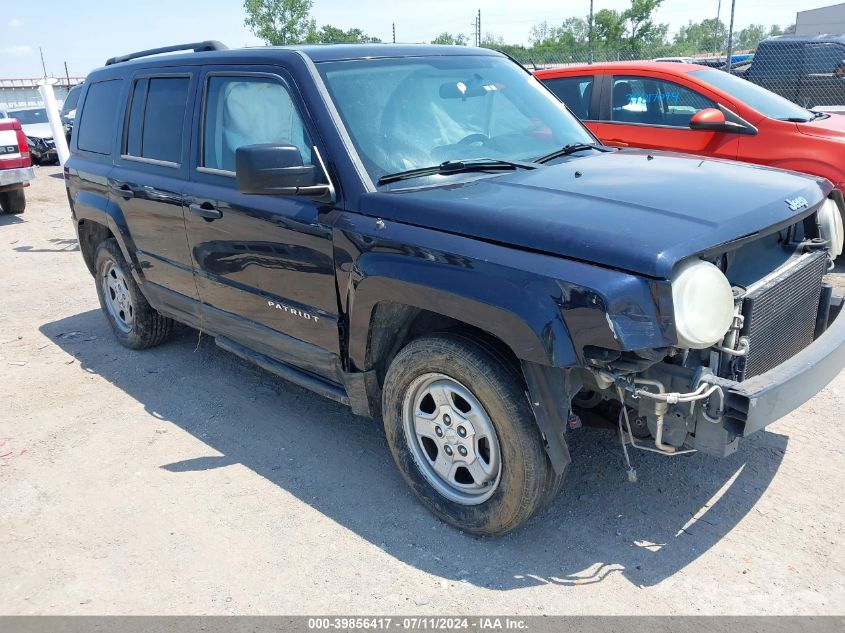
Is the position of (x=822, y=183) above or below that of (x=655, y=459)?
above

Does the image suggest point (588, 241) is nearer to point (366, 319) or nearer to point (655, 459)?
point (366, 319)

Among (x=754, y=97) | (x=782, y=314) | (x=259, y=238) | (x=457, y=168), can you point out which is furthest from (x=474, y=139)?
(x=754, y=97)

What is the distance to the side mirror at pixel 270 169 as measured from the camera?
3.11 m

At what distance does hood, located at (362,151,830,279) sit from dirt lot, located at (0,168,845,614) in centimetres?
131

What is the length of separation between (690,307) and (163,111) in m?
3.48

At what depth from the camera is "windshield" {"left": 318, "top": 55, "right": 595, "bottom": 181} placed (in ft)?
11.2

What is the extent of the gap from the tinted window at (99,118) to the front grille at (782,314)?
433 centimetres

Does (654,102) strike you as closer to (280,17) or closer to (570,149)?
(570,149)

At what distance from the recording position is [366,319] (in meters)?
3.26

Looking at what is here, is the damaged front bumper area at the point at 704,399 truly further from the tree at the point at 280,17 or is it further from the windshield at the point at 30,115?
the tree at the point at 280,17

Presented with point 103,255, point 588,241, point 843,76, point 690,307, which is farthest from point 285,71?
point 843,76

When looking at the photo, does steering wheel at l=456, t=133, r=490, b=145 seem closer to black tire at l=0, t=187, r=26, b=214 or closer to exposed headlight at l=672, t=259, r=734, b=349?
exposed headlight at l=672, t=259, r=734, b=349

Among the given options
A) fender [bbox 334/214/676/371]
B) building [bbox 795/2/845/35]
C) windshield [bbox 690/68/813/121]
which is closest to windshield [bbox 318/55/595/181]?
fender [bbox 334/214/676/371]

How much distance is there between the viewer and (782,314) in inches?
117
